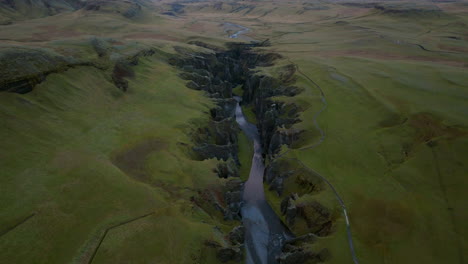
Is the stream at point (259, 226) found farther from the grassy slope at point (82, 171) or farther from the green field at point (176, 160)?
the grassy slope at point (82, 171)

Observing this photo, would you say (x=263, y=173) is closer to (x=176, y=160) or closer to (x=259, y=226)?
(x=259, y=226)

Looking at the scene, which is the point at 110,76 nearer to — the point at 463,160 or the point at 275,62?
the point at 275,62

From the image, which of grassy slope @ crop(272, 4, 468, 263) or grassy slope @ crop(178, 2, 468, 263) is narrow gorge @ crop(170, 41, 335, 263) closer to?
grassy slope @ crop(178, 2, 468, 263)

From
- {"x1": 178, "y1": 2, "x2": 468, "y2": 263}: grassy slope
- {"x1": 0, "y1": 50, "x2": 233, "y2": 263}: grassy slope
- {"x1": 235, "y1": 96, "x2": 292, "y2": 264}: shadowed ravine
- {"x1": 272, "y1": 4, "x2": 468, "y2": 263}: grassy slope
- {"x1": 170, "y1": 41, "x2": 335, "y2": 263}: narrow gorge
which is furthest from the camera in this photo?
{"x1": 235, "y1": 96, "x2": 292, "y2": 264}: shadowed ravine

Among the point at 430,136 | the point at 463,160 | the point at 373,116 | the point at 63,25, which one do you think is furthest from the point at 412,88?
the point at 63,25

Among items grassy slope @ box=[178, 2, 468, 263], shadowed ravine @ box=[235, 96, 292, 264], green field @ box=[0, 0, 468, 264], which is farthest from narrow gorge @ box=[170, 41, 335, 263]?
grassy slope @ box=[178, 2, 468, 263]

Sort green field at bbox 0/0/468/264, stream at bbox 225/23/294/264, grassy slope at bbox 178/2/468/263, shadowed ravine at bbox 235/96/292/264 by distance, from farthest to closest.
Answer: shadowed ravine at bbox 235/96/292/264
stream at bbox 225/23/294/264
grassy slope at bbox 178/2/468/263
green field at bbox 0/0/468/264

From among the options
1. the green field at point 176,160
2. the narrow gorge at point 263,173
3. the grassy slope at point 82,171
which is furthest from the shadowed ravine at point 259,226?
the grassy slope at point 82,171

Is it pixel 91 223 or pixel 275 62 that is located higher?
pixel 275 62
